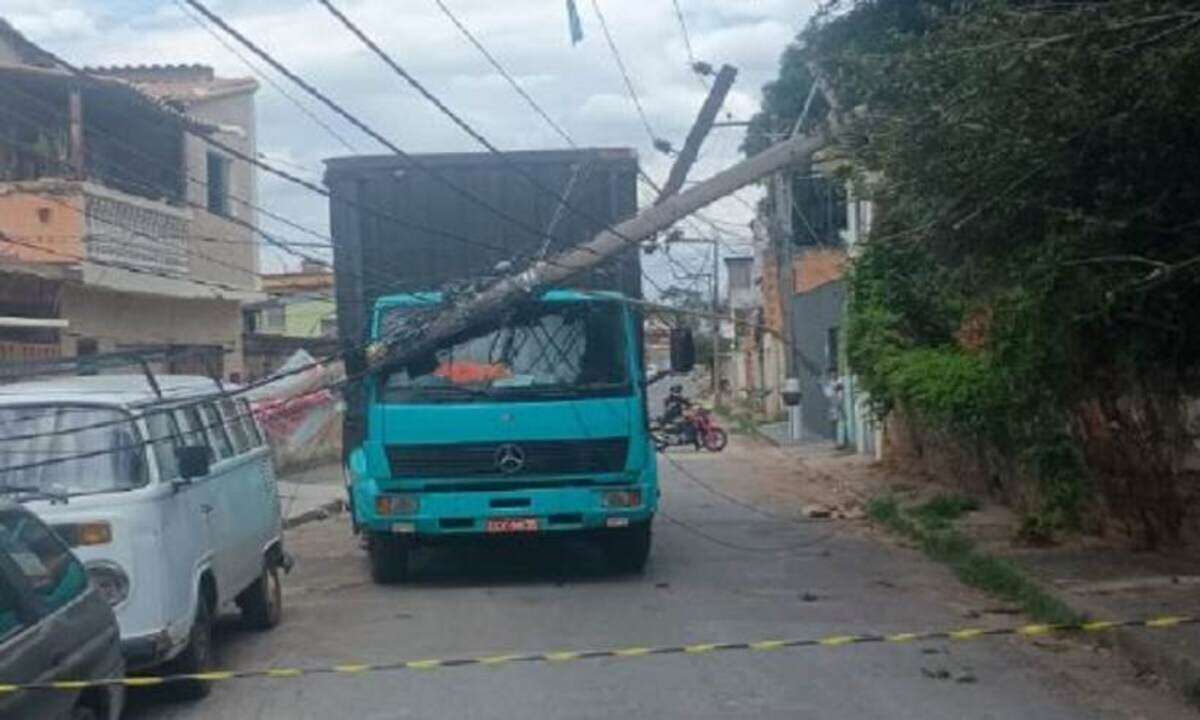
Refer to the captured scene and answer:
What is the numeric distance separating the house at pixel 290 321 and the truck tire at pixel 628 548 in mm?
2927

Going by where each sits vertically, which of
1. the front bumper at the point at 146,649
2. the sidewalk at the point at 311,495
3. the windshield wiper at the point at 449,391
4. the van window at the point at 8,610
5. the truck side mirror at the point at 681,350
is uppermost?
the truck side mirror at the point at 681,350

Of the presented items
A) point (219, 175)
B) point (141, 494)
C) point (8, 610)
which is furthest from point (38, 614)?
point (219, 175)

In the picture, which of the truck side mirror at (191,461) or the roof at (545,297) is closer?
the truck side mirror at (191,461)

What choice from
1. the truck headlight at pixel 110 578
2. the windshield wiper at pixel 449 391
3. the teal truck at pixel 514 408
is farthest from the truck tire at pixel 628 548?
the truck headlight at pixel 110 578

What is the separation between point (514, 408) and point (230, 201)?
15275 millimetres

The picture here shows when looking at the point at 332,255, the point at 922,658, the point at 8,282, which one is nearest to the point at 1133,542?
the point at 922,658

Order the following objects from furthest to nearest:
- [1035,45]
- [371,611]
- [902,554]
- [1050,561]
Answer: [902,554]
[1050,561]
[371,611]
[1035,45]

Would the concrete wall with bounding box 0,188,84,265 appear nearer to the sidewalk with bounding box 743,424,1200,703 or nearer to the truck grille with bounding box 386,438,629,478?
the truck grille with bounding box 386,438,629,478

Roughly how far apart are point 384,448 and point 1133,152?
7.01 m

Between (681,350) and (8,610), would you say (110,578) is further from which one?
(681,350)

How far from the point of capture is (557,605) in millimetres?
14125

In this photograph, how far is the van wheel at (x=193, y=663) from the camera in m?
9.95

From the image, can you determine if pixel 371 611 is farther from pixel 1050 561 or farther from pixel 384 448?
pixel 1050 561

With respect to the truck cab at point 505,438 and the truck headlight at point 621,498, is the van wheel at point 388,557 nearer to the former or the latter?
the truck cab at point 505,438
